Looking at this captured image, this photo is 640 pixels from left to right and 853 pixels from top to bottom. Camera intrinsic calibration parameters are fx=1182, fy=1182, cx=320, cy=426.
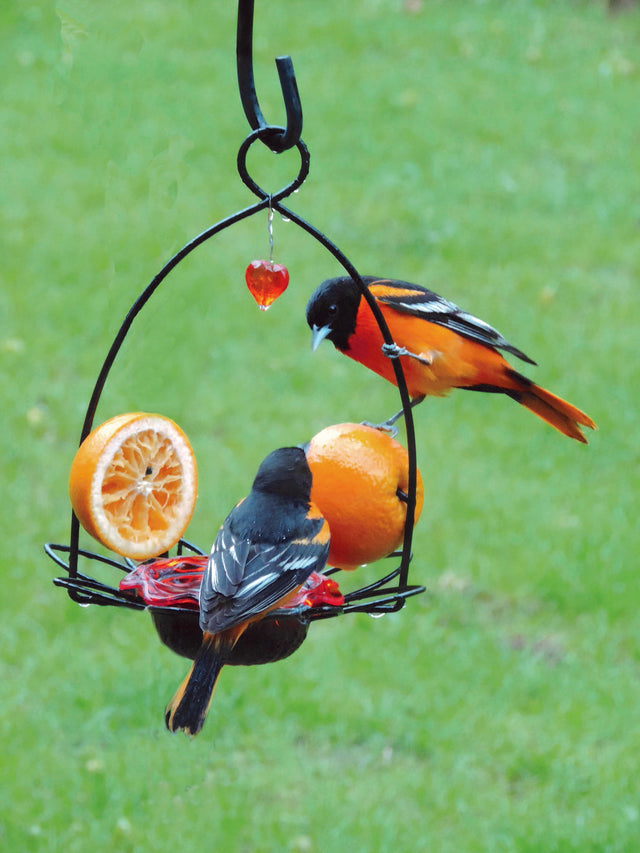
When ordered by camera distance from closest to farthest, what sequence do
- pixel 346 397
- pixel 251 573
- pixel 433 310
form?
pixel 251 573, pixel 433 310, pixel 346 397

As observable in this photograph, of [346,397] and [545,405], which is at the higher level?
[545,405]

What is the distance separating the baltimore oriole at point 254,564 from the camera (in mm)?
1888

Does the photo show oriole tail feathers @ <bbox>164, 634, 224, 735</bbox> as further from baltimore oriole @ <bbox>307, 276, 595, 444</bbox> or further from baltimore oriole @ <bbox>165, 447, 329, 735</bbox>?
baltimore oriole @ <bbox>307, 276, 595, 444</bbox>

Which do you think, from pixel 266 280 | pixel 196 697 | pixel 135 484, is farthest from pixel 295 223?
pixel 196 697

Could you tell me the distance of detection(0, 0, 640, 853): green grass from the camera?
334 centimetres

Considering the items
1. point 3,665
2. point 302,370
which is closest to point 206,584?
point 3,665

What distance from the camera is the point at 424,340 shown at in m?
2.51

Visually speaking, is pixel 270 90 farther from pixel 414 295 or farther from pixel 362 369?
pixel 414 295

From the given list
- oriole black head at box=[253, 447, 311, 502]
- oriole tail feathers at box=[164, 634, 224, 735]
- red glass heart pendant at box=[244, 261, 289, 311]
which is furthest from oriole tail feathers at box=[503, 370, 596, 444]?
oriole tail feathers at box=[164, 634, 224, 735]

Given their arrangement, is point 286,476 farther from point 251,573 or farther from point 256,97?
point 256,97

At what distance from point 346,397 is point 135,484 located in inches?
117

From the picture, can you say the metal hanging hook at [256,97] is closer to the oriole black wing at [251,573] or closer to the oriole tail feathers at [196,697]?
the oriole black wing at [251,573]

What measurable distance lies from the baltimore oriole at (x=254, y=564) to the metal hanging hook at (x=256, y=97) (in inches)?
24.1

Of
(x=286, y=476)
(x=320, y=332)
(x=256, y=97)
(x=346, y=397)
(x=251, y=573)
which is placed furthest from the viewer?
(x=346, y=397)
